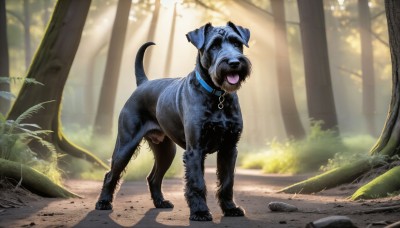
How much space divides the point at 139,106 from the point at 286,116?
36.3 feet

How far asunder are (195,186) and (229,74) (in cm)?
122

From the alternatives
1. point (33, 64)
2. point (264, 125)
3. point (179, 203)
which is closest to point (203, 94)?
point (179, 203)

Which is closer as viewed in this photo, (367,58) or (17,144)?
(17,144)

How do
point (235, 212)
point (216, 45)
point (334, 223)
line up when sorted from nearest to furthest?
point (334, 223)
point (216, 45)
point (235, 212)

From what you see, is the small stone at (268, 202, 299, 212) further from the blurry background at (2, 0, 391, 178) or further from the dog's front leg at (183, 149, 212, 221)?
the blurry background at (2, 0, 391, 178)

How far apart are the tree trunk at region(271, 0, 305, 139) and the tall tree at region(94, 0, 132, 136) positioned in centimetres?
539

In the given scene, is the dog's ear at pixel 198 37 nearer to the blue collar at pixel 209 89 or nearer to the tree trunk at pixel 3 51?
the blue collar at pixel 209 89

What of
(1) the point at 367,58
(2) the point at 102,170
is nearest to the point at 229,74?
(2) the point at 102,170

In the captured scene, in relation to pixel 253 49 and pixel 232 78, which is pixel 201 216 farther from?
pixel 253 49

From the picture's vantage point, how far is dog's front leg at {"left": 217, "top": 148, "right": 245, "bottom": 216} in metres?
5.70

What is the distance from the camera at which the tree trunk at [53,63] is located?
9742mm

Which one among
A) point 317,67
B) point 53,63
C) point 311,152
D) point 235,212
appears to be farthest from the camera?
point 317,67

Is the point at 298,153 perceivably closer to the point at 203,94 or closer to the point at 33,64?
the point at 33,64

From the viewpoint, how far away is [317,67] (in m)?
14.6
